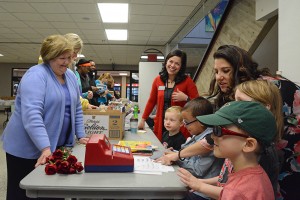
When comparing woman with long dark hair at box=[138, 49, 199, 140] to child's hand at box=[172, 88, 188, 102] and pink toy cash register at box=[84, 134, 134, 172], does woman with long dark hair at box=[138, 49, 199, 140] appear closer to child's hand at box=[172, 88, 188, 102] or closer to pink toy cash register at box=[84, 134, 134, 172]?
child's hand at box=[172, 88, 188, 102]

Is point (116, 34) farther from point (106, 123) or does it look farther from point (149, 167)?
point (149, 167)

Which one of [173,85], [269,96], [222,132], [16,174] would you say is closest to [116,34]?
[173,85]

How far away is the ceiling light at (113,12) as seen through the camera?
5566 mm

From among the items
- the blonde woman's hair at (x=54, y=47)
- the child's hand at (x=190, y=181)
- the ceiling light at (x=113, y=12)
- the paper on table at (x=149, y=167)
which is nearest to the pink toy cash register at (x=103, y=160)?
the paper on table at (x=149, y=167)

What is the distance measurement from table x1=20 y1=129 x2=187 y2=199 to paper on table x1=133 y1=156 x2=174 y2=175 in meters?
0.10

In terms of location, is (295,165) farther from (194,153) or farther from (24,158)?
(24,158)

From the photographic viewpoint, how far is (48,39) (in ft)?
5.47

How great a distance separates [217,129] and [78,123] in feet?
4.03

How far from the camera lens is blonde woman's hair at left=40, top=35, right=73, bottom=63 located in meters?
1.65

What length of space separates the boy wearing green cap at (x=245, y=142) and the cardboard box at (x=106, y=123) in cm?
130

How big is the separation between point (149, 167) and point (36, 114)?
69 centimetres

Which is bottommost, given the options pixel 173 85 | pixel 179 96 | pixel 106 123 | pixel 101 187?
pixel 101 187

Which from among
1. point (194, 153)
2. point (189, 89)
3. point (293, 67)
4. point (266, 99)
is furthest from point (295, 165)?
point (189, 89)

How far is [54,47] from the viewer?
1.65 metres
